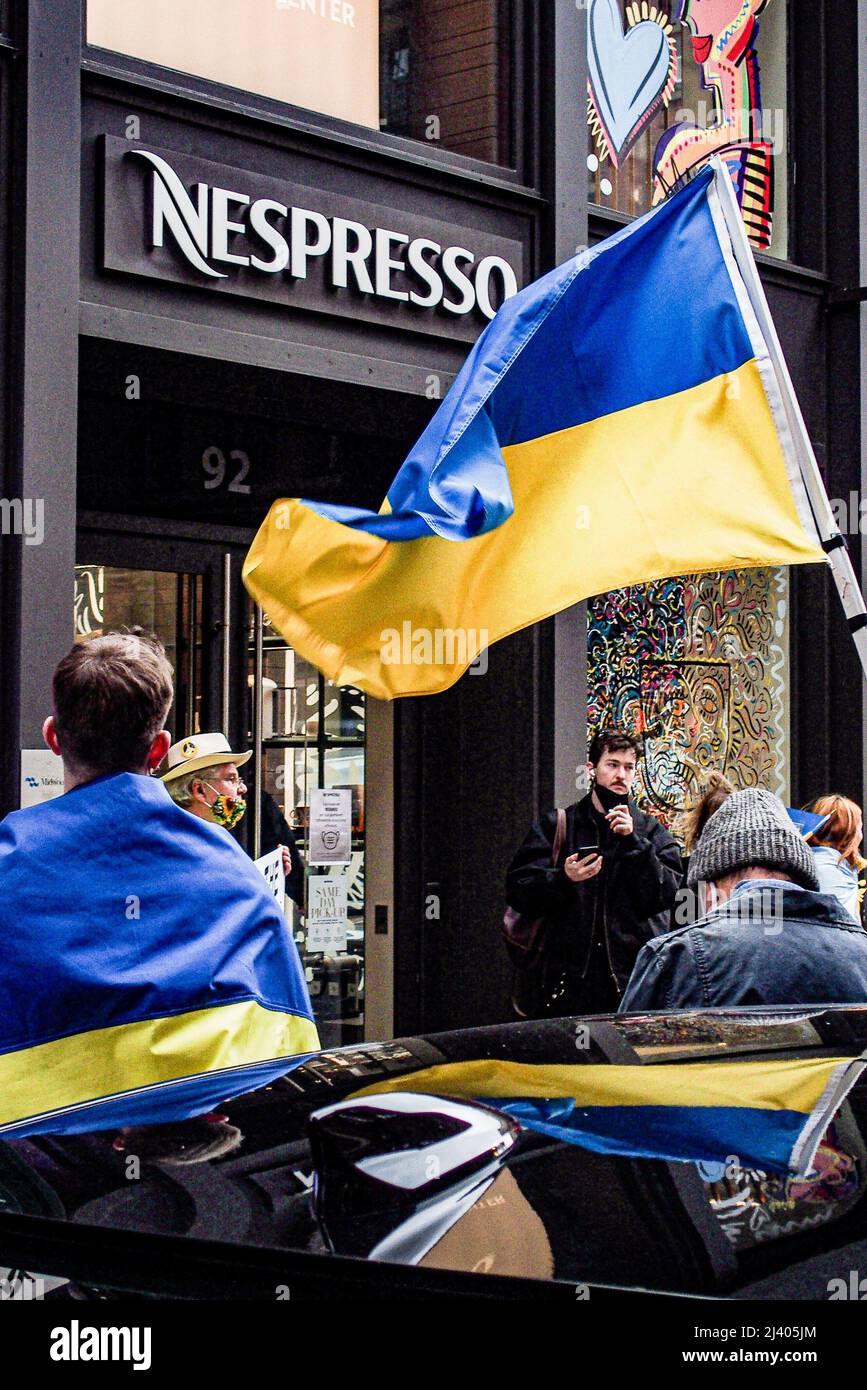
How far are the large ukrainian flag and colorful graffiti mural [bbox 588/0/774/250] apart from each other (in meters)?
4.40

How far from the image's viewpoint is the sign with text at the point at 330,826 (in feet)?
29.1

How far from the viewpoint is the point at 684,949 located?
3879 millimetres

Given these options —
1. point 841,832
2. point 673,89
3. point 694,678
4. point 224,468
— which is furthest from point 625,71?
point 841,832

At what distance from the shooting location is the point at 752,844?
4023mm

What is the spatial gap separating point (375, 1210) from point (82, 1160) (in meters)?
0.42

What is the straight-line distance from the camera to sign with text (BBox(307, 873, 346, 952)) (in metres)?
8.80

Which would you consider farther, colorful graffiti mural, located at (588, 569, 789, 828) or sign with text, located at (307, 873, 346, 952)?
colorful graffiti mural, located at (588, 569, 789, 828)

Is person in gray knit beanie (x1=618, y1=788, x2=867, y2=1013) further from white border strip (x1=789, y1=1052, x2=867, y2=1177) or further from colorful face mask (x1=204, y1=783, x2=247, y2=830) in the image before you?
colorful face mask (x1=204, y1=783, x2=247, y2=830)

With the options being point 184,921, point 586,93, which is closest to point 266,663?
point 586,93

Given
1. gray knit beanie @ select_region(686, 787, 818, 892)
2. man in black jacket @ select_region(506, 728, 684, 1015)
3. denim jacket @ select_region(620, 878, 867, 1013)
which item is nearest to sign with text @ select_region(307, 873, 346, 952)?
man in black jacket @ select_region(506, 728, 684, 1015)

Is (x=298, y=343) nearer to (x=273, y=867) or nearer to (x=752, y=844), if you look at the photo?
(x=273, y=867)

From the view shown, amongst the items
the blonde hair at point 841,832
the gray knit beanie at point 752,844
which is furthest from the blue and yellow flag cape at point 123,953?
the blonde hair at point 841,832

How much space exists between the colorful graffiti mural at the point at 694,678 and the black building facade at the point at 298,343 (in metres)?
0.14

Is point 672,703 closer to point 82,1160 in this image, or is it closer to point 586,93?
point 586,93
